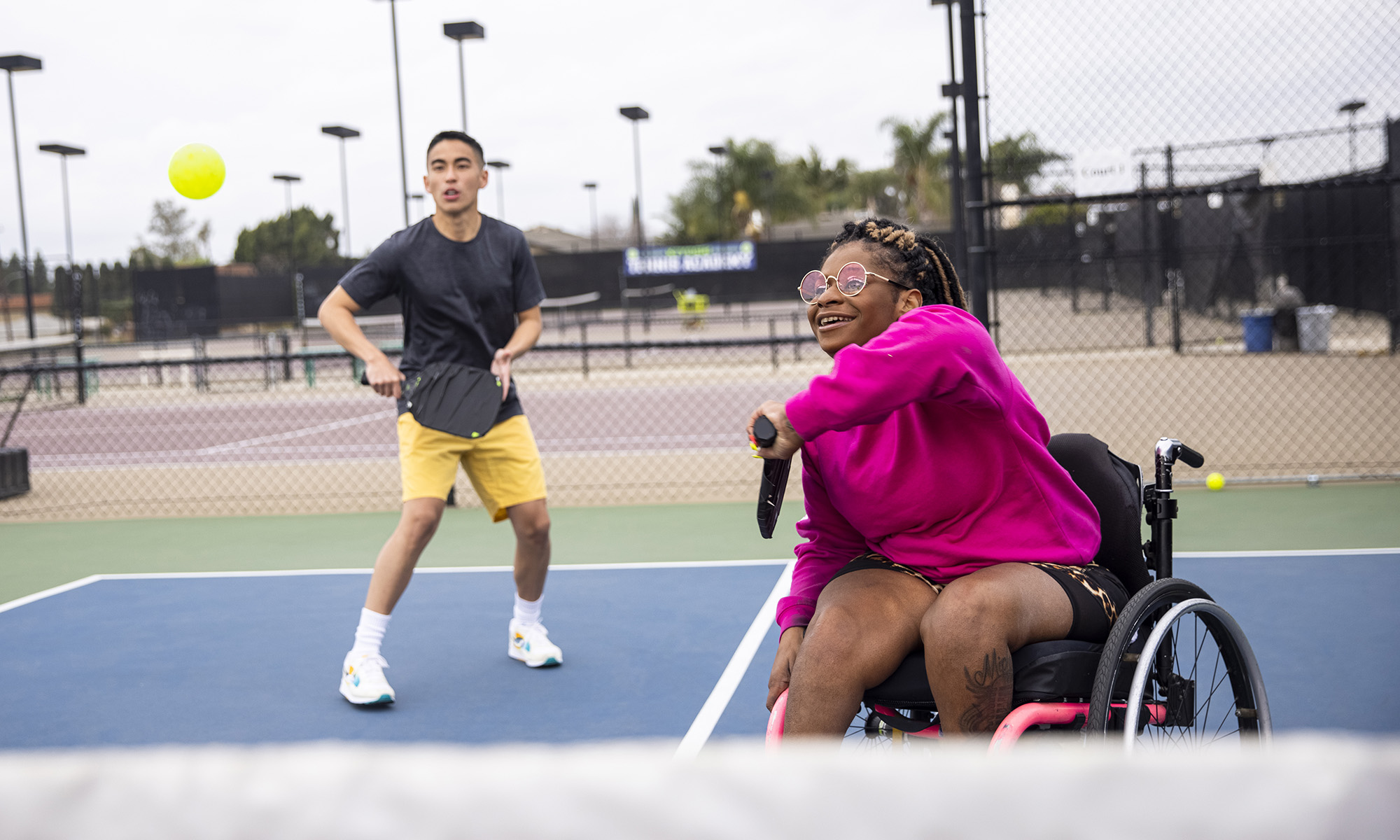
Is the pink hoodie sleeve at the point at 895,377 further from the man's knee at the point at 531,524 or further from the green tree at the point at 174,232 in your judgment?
the green tree at the point at 174,232

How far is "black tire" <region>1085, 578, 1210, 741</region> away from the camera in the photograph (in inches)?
83.7

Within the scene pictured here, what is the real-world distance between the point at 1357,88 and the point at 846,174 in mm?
53365

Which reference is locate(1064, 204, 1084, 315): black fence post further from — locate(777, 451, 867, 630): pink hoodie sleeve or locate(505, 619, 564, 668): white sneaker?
locate(777, 451, 867, 630): pink hoodie sleeve

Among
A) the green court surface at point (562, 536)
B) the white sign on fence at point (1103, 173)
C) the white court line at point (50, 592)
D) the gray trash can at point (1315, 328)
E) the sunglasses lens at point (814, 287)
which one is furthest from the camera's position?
the gray trash can at point (1315, 328)

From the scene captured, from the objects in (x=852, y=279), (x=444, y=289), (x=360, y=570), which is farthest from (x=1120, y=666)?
(x=360, y=570)

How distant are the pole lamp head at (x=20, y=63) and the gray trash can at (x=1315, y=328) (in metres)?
18.4

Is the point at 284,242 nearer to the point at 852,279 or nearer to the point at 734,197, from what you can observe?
the point at 734,197

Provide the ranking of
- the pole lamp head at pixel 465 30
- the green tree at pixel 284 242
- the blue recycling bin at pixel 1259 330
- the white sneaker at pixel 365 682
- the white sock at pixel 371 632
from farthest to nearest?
the green tree at pixel 284 242
the blue recycling bin at pixel 1259 330
the pole lamp head at pixel 465 30
the white sock at pixel 371 632
the white sneaker at pixel 365 682

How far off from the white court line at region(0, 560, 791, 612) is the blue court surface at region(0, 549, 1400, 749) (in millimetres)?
22

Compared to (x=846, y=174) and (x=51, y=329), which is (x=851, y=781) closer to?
(x=51, y=329)

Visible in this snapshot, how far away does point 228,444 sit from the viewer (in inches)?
538

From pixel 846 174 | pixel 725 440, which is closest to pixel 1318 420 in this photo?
pixel 725 440

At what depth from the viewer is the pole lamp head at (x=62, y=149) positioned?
19.0 meters

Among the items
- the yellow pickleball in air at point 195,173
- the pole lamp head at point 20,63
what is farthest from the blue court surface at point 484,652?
the pole lamp head at point 20,63
